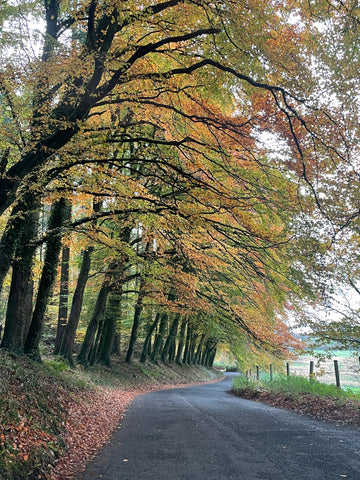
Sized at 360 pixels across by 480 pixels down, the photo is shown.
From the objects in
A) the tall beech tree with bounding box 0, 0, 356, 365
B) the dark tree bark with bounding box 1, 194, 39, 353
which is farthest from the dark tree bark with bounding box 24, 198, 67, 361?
the dark tree bark with bounding box 1, 194, 39, 353

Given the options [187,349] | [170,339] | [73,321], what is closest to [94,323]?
[73,321]

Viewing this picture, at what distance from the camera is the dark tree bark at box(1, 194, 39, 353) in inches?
351

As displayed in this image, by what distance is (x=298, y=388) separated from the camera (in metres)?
12.2

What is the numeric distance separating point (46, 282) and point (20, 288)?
966 millimetres

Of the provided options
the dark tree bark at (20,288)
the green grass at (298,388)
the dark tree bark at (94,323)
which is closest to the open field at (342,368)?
the green grass at (298,388)

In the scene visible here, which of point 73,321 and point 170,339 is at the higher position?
point 73,321

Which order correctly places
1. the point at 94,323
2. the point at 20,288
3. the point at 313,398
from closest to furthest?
1. the point at 20,288
2. the point at 313,398
3. the point at 94,323

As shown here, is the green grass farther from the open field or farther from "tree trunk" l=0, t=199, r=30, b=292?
"tree trunk" l=0, t=199, r=30, b=292

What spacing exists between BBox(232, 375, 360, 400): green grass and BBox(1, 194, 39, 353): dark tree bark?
9.27m

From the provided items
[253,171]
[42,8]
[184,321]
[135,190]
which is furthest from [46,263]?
[184,321]

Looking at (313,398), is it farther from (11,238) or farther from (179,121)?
(11,238)

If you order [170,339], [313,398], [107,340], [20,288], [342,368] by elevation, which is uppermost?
[20,288]

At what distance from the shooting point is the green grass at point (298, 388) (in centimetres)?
1038

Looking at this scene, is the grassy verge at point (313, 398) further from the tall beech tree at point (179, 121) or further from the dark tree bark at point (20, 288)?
the dark tree bark at point (20, 288)
